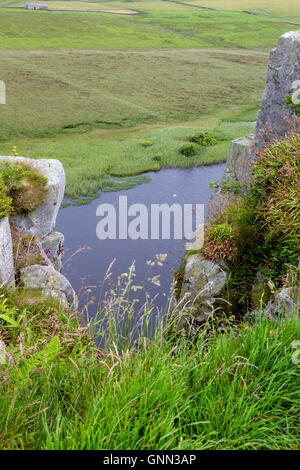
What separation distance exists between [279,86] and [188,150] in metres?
15.3

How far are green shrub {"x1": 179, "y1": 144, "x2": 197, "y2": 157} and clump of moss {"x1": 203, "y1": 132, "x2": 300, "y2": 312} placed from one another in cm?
1815

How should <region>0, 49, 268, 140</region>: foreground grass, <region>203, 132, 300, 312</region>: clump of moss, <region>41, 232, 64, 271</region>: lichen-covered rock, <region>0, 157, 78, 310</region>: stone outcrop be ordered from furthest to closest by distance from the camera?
<region>0, 49, 268, 140</region>: foreground grass < <region>41, 232, 64, 271</region>: lichen-covered rock < <region>0, 157, 78, 310</region>: stone outcrop < <region>203, 132, 300, 312</region>: clump of moss

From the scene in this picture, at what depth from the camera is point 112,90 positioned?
4738cm

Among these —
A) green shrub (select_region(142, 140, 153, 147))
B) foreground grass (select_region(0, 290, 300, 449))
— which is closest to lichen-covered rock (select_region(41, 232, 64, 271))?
foreground grass (select_region(0, 290, 300, 449))

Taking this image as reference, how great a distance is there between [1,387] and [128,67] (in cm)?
5868

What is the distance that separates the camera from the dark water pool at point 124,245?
51.1ft

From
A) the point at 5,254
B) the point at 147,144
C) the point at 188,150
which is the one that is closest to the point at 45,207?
the point at 5,254

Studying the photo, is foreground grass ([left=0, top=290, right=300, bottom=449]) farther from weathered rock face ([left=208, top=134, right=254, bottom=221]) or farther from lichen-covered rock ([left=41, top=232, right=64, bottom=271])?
weathered rock face ([left=208, top=134, right=254, bottom=221])

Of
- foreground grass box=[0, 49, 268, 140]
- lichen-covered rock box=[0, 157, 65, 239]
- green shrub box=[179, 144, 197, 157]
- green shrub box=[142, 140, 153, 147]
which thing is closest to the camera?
lichen-covered rock box=[0, 157, 65, 239]

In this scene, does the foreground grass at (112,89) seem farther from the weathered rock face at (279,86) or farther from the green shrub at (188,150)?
the weathered rock face at (279,86)

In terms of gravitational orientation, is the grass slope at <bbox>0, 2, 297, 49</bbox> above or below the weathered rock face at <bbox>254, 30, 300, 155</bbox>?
above

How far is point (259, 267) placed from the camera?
10.8 meters

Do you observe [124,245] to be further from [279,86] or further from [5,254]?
[279,86]

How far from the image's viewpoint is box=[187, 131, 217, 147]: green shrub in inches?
1257
